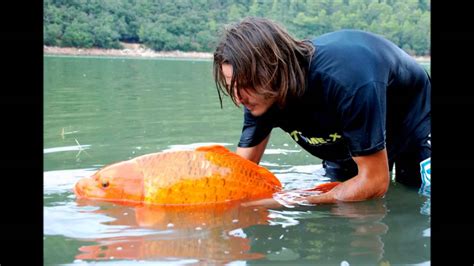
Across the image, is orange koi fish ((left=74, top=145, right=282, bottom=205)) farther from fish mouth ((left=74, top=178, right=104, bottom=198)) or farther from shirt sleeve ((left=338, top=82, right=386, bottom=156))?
shirt sleeve ((left=338, top=82, right=386, bottom=156))

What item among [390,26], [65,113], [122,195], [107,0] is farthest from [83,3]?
[122,195]

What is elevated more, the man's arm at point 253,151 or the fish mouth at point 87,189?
the man's arm at point 253,151

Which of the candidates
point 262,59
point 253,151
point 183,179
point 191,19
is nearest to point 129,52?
point 191,19

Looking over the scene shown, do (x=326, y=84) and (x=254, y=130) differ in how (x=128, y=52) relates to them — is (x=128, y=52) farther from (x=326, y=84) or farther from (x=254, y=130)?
(x=326, y=84)

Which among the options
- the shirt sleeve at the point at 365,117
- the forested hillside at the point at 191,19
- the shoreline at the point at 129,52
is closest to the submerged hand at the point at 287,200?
the shirt sleeve at the point at 365,117

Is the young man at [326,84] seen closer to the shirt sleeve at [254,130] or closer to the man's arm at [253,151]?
A: the shirt sleeve at [254,130]

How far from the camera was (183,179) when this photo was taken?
360 cm

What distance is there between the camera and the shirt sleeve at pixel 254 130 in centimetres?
394

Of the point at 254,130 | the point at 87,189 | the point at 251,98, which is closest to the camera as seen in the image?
the point at 251,98

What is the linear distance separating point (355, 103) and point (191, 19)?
57.9m

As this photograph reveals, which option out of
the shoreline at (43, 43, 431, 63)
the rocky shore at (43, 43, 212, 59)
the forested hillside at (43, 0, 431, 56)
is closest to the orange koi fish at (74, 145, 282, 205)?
the forested hillside at (43, 0, 431, 56)

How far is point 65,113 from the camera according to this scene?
8.98m

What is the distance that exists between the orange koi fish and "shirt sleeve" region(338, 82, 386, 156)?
73 centimetres
